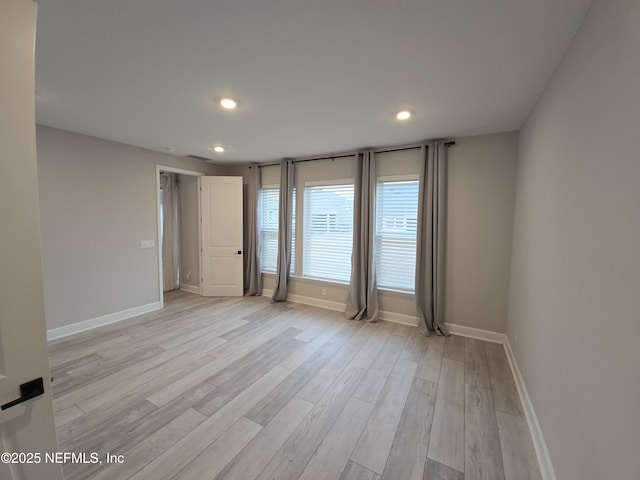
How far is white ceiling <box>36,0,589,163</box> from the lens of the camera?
1286mm

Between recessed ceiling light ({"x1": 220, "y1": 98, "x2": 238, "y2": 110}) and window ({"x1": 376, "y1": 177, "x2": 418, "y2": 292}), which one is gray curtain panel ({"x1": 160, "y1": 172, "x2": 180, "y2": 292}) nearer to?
recessed ceiling light ({"x1": 220, "y1": 98, "x2": 238, "y2": 110})

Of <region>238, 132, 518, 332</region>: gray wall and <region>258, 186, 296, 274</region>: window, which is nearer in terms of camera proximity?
<region>238, 132, 518, 332</region>: gray wall

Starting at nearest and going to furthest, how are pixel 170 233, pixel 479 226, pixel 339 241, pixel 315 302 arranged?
pixel 479 226 → pixel 339 241 → pixel 315 302 → pixel 170 233

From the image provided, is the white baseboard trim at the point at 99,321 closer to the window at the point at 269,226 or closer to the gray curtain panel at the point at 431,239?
the window at the point at 269,226

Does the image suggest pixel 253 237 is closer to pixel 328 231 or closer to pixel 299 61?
pixel 328 231

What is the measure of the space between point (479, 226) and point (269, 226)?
3.54 meters

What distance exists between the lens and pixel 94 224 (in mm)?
3428

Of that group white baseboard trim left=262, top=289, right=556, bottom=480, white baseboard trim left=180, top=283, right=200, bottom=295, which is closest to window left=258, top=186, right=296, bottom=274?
white baseboard trim left=262, top=289, right=556, bottom=480

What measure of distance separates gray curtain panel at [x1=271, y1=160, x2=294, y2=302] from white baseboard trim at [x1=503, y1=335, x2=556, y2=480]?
3425 millimetres

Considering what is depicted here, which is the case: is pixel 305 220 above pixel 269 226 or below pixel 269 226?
above

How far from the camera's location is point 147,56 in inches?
65.0

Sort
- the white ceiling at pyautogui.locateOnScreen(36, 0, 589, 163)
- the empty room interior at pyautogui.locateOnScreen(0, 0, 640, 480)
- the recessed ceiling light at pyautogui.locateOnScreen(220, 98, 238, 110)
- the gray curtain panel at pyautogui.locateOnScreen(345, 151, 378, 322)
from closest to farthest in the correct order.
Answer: the empty room interior at pyautogui.locateOnScreen(0, 0, 640, 480) < the white ceiling at pyautogui.locateOnScreen(36, 0, 589, 163) < the recessed ceiling light at pyautogui.locateOnScreen(220, 98, 238, 110) < the gray curtain panel at pyautogui.locateOnScreen(345, 151, 378, 322)

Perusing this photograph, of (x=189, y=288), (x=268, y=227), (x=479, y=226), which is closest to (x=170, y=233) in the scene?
(x=189, y=288)

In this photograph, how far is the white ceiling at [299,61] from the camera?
1.29 m
